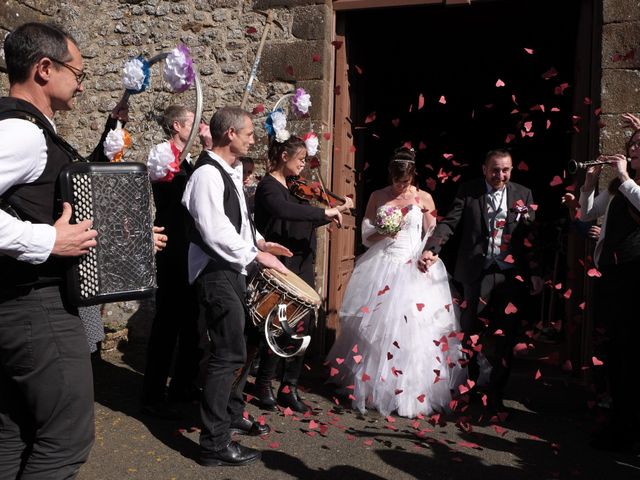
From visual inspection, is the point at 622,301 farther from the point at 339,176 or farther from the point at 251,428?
the point at 339,176

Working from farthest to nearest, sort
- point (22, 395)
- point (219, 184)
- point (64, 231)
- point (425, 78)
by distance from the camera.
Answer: point (425, 78) → point (219, 184) → point (22, 395) → point (64, 231)

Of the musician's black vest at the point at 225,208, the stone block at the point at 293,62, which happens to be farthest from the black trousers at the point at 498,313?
the stone block at the point at 293,62

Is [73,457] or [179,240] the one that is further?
[179,240]

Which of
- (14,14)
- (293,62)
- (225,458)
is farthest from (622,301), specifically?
(14,14)

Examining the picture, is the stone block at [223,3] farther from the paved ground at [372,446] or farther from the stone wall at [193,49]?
the paved ground at [372,446]

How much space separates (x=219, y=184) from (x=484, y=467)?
7.26 ft

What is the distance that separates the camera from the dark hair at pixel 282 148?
4.32 m

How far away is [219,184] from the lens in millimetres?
3234

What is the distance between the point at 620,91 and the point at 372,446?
138 inches

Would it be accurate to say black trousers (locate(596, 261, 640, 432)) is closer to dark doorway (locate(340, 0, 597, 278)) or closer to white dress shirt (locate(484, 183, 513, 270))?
white dress shirt (locate(484, 183, 513, 270))

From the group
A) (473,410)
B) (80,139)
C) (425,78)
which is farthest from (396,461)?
(425,78)

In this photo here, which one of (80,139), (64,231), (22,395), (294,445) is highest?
(80,139)

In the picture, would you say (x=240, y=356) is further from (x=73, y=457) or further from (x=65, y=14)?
(x=65, y=14)

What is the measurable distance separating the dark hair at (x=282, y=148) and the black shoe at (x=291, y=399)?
1.65 meters
